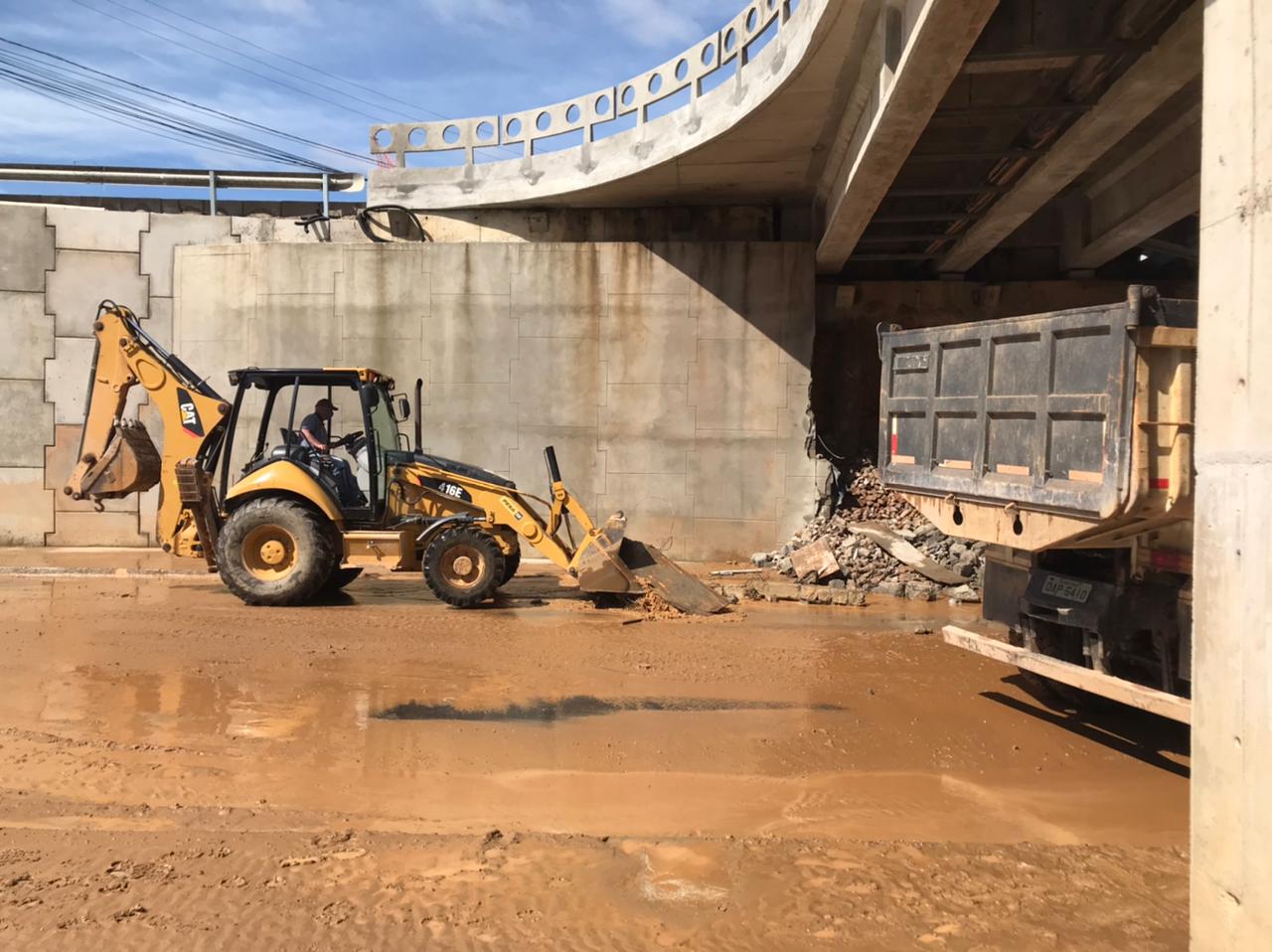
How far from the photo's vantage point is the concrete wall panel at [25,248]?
533 inches

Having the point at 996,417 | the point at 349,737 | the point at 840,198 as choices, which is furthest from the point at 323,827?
the point at 840,198

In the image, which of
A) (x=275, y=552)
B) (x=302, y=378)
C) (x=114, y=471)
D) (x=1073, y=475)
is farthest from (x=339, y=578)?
(x=1073, y=475)

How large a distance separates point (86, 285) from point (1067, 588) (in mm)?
13957

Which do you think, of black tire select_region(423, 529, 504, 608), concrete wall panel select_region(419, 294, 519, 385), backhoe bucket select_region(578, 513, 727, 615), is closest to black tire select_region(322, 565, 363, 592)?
black tire select_region(423, 529, 504, 608)

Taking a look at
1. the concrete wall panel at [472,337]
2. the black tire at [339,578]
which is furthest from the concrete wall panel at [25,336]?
the black tire at [339,578]

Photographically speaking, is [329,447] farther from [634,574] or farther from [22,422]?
[22,422]

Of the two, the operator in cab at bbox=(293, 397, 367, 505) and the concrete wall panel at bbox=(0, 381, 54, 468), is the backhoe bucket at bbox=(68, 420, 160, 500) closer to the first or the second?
the operator in cab at bbox=(293, 397, 367, 505)

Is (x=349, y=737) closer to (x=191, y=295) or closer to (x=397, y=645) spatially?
(x=397, y=645)

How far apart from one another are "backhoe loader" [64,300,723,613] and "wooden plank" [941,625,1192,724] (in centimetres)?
369

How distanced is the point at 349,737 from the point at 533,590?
5.35m

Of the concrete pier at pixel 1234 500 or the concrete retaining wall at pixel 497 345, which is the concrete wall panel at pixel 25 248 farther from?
the concrete pier at pixel 1234 500

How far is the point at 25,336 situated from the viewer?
536 inches

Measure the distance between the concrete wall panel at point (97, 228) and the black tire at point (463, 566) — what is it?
8.19 metres

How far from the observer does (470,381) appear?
535 inches
